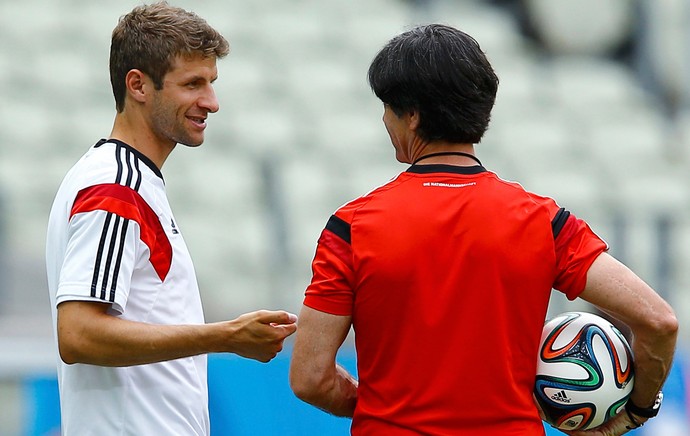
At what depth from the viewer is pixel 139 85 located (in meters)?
2.76

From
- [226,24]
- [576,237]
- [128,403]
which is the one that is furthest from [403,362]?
[226,24]

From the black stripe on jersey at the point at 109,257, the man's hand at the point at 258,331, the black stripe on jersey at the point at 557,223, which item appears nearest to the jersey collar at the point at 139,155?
the black stripe on jersey at the point at 109,257

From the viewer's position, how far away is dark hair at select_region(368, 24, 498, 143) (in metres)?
2.49

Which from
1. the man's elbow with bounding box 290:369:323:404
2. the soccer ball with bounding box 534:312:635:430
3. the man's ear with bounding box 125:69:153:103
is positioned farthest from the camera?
the man's ear with bounding box 125:69:153:103

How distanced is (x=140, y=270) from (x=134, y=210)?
15cm

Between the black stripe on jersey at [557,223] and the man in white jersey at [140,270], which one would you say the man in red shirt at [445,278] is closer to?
Answer: the black stripe on jersey at [557,223]

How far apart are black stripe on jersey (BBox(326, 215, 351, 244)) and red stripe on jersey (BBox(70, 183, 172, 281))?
421mm

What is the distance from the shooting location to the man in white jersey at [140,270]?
8.05ft

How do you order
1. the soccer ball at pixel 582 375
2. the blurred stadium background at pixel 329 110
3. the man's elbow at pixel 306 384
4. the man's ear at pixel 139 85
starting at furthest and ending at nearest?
the blurred stadium background at pixel 329 110 < the man's ear at pixel 139 85 < the soccer ball at pixel 582 375 < the man's elbow at pixel 306 384

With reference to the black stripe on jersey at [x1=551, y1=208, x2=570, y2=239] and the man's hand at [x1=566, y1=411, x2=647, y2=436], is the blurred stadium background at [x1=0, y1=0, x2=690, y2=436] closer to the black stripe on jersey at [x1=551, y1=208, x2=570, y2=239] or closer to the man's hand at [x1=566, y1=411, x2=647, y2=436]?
the man's hand at [x1=566, y1=411, x2=647, y2=436]

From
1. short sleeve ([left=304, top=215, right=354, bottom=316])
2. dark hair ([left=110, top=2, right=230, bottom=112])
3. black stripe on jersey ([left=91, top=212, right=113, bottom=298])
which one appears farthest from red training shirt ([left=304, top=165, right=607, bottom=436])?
dark hair ([left=110, top=2, right=230, bottom=112])

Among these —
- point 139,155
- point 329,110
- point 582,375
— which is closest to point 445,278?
point 582,375

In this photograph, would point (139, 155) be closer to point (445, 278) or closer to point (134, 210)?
point (134, 210)

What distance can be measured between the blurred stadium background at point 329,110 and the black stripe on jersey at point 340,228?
12.7 ft
